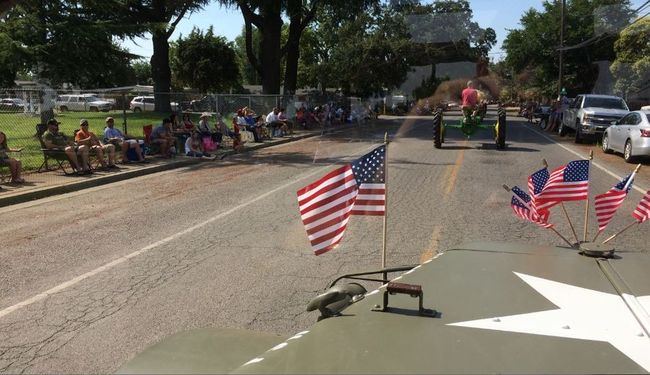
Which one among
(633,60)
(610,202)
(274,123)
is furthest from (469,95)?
(633,60)

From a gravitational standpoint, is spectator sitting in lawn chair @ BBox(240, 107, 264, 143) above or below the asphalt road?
above

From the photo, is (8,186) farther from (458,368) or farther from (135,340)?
(458,368)

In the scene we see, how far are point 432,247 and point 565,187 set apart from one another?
8.85 ft

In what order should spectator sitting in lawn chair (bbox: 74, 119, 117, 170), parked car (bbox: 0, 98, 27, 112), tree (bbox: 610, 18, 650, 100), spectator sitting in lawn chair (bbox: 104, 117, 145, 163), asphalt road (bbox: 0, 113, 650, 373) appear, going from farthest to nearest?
tree (bbox: 610, 18, 650, 100) < spectator sitting in lawn chair (bbox: 104, 117, 145, 163) < parked car (bbox: 0, 98, 27, 112) < spectator sitting in lawn chair (bbox: 74, 119, 117, 170) < asphalt road (bbox: 0, 113, 650, 373)

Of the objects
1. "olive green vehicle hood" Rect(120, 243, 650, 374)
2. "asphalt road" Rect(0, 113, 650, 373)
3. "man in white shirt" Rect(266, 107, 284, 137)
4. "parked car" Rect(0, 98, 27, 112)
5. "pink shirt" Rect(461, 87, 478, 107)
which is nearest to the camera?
"olive green vehicle hood" Rect(120, 243, 650, 374)

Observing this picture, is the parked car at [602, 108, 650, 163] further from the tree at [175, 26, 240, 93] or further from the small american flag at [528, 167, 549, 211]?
the tree at [175, 26, 240, 93]

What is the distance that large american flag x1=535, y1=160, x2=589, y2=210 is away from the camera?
405 centimetres

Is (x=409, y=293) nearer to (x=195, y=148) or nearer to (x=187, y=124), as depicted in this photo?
(x=195, y=148)

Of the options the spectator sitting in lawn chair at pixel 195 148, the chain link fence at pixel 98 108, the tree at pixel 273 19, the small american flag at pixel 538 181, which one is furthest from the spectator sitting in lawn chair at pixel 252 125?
the small american flag at pixel 538 181

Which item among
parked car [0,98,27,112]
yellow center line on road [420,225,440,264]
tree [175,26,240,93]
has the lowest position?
yellow center line on road [420,225,440,264]

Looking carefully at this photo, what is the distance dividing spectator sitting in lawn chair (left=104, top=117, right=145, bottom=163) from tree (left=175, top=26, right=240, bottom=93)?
153 feet

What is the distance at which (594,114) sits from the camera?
21234 mm

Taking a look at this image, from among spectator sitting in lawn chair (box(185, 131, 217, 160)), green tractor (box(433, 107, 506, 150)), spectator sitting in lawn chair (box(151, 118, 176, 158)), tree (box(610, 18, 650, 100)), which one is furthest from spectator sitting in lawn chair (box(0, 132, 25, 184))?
tree (box(610, 18, 650, 100))

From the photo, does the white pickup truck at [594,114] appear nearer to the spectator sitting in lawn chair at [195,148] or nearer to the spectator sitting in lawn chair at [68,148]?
the spectator sitting in lawn chair at [195,148]
